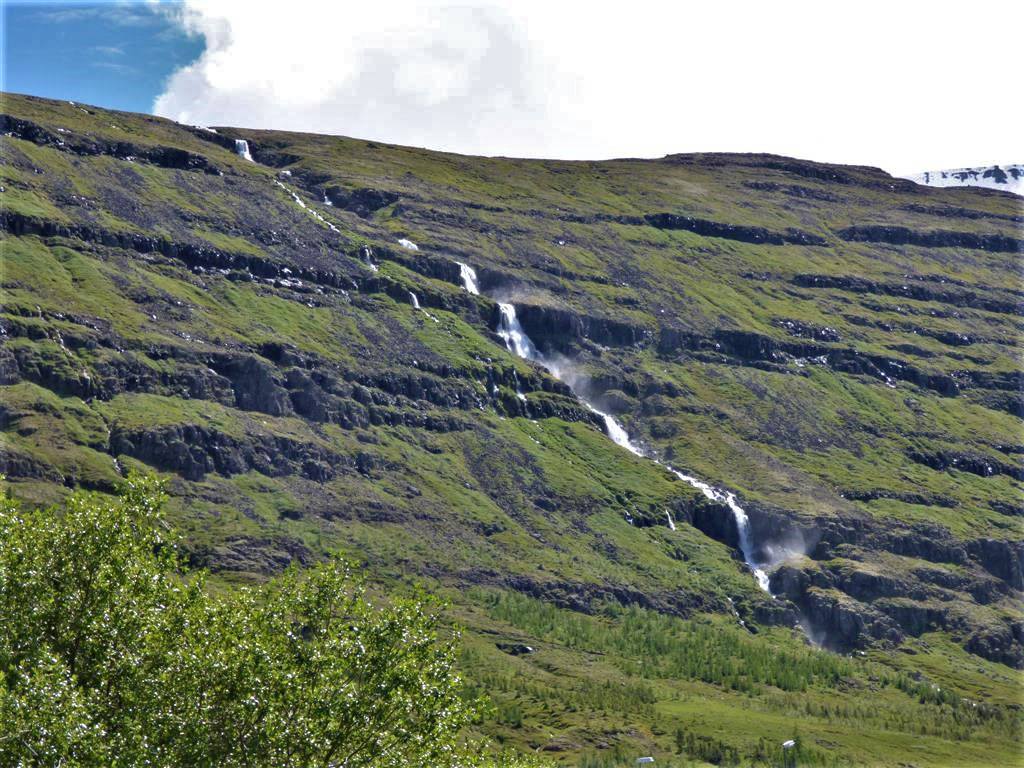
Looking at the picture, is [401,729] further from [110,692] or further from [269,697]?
[110,692]

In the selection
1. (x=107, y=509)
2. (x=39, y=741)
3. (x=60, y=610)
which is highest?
(x=107, y=509)

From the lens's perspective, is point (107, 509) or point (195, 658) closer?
point (195, 658)

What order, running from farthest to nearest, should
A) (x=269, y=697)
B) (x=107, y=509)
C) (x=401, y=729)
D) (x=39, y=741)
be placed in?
(x=107, y=509)
(x=401, y=729)
(x=269, y=697)
(x=39, y=741)

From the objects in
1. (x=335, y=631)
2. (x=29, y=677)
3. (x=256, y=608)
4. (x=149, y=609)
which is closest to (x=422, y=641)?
(x=335, y=631)

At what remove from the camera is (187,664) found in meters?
53.4

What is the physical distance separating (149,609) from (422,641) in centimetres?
1122

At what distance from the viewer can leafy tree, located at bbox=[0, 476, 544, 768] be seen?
51312 mm

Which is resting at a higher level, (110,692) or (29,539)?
(29,539)

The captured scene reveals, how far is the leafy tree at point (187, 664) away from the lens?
51.3 m

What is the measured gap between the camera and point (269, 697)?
52750 millimetres

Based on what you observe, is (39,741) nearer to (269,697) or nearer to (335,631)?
(269,697)

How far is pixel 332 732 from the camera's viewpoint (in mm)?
54125

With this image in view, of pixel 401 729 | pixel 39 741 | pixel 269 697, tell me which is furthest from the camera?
pixel 401 729

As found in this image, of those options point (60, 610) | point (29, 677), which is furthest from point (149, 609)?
point (29, 677)
